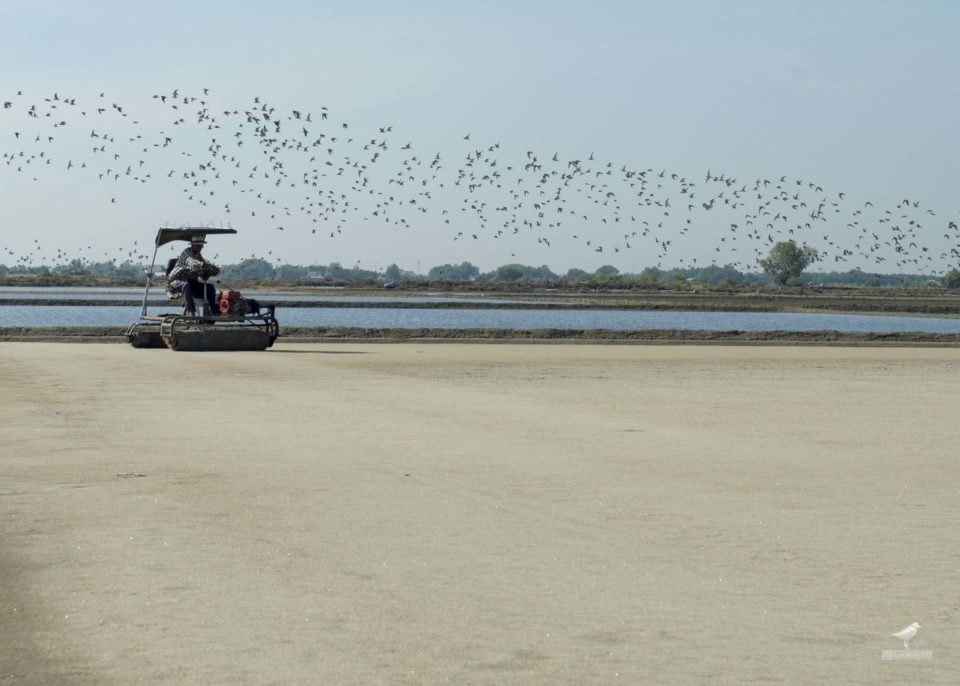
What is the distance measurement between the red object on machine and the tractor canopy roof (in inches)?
53.2

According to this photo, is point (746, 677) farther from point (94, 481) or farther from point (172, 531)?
point (94, 481)

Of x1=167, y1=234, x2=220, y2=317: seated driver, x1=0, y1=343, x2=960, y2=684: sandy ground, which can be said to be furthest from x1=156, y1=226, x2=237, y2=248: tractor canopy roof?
x1=0, y1=343, x2=960, y2=684: sandy ground

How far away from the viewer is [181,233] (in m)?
31.7

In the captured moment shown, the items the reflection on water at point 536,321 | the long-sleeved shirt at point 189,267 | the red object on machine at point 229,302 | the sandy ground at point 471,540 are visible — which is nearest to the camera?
the sandy ground at point 471,540

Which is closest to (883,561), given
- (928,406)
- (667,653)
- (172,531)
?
(667,653)

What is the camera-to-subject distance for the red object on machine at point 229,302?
30.9 m

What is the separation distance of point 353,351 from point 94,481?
20.6 m

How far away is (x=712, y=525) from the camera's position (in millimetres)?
10039

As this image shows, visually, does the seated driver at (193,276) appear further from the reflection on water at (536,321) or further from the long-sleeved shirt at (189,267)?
the reflection on water at (536,321)

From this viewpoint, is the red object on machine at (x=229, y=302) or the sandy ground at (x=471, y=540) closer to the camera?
the sandy ground at (x=471, y=540)

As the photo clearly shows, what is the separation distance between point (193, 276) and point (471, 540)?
22.0 m

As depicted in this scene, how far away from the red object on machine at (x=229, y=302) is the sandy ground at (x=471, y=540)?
37.9 ft

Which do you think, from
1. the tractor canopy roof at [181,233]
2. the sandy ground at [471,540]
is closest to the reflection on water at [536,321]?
the tractor canopy roof at [181,233]

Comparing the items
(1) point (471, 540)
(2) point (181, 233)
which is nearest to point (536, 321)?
(2) point (181, 233)
